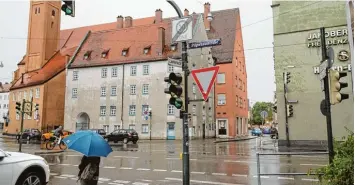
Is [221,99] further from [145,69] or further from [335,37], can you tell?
[335,37]

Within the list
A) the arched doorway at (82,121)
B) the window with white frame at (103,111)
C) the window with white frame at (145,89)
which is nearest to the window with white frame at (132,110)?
the window with white frame at (145,89)

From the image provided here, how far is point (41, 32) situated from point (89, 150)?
5270cm

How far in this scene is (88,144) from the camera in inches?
254

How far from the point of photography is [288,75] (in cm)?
2569

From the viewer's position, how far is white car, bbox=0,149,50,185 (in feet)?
22.5

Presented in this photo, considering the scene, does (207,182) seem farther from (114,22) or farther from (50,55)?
(114,22)

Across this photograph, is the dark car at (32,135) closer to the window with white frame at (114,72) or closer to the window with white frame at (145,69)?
the window with white frame at (114,72)

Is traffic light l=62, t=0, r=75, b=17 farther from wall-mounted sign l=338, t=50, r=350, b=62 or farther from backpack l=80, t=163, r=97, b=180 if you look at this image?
wall-mounted sign l=338, t=50, r=350, b=62

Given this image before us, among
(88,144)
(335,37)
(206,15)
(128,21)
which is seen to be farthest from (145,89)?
(88,144)

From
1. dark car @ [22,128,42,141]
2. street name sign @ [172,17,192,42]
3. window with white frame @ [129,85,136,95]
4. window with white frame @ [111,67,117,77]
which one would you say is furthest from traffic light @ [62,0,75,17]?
window with white frame @ [111,67,117,77]

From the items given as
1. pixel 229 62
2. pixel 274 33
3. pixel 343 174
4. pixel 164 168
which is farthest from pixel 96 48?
pixel 343 174

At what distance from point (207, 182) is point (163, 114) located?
32.3 meters

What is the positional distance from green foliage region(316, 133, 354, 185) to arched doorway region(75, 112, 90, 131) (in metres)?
44.9

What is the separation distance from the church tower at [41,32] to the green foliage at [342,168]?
54774mm
